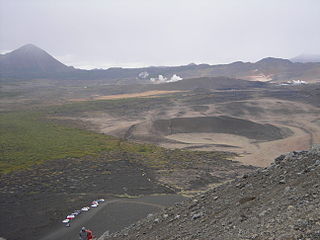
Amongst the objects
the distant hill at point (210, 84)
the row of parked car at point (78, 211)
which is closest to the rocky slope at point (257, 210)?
the row of parked car at point (78, 211)

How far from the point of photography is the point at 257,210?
11.4 metres

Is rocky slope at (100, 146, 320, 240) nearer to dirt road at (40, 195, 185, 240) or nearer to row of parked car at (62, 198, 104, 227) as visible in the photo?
dirt road at (40, 195, 185, 240)

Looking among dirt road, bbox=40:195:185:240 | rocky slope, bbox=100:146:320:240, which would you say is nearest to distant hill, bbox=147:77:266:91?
dirt road, bbox=40:195:185:240

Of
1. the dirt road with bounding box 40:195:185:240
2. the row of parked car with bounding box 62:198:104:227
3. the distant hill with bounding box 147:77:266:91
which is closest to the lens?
the dirt road with bounding box 40:195:185:240

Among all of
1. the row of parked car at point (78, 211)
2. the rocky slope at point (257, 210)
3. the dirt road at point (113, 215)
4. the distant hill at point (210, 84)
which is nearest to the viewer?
the rocky slope at point (257, 210)

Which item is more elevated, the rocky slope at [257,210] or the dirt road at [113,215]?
the rocky slope at [257,210]

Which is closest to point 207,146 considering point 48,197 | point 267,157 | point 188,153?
point 188,153

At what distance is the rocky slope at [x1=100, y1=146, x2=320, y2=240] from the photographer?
911cm

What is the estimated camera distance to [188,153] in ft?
163

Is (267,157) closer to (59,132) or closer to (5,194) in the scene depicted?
(5,194)

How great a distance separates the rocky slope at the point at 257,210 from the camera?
9109 mm

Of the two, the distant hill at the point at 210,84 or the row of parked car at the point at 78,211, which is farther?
the distant hill at the point at 210,84

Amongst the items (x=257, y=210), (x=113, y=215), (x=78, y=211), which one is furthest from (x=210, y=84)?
(x=257, y=210)

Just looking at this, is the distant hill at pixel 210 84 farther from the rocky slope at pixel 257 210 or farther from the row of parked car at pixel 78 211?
the rocky slope at pixel 257 210
